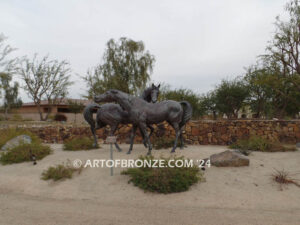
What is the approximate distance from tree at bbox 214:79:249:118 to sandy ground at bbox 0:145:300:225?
48.7 ft

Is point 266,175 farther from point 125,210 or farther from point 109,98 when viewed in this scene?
point 109,98

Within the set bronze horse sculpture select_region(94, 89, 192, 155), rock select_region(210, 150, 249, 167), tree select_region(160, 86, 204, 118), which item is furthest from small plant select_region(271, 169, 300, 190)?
tree select_region(160, 86, 204, 118)

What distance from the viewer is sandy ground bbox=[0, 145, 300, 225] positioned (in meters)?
3.15

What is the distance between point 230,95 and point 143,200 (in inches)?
699

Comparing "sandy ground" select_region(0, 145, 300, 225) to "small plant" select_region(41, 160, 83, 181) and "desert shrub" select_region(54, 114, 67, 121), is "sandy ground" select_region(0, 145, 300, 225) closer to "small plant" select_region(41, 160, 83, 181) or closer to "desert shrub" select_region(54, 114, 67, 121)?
"small plant" select_region(41, 160, 83, 181)

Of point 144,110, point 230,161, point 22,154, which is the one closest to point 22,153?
point 22,154

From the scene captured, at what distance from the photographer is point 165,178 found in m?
4.07

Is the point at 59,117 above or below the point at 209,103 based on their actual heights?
below

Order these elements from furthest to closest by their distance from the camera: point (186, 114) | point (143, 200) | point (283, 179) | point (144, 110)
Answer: point (186, 114) → point (144, 110) → point (283, 179) → point (143, 200)

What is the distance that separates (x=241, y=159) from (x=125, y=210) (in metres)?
3.38

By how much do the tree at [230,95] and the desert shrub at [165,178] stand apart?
54.3ft

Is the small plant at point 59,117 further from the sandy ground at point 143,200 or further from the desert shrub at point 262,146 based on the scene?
the desert shrub at point 262,146

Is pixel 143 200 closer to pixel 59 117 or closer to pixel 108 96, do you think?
pixel 108 96

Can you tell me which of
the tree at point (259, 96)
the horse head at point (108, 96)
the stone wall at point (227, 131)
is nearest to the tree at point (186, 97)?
the tree at point (259, 96)
